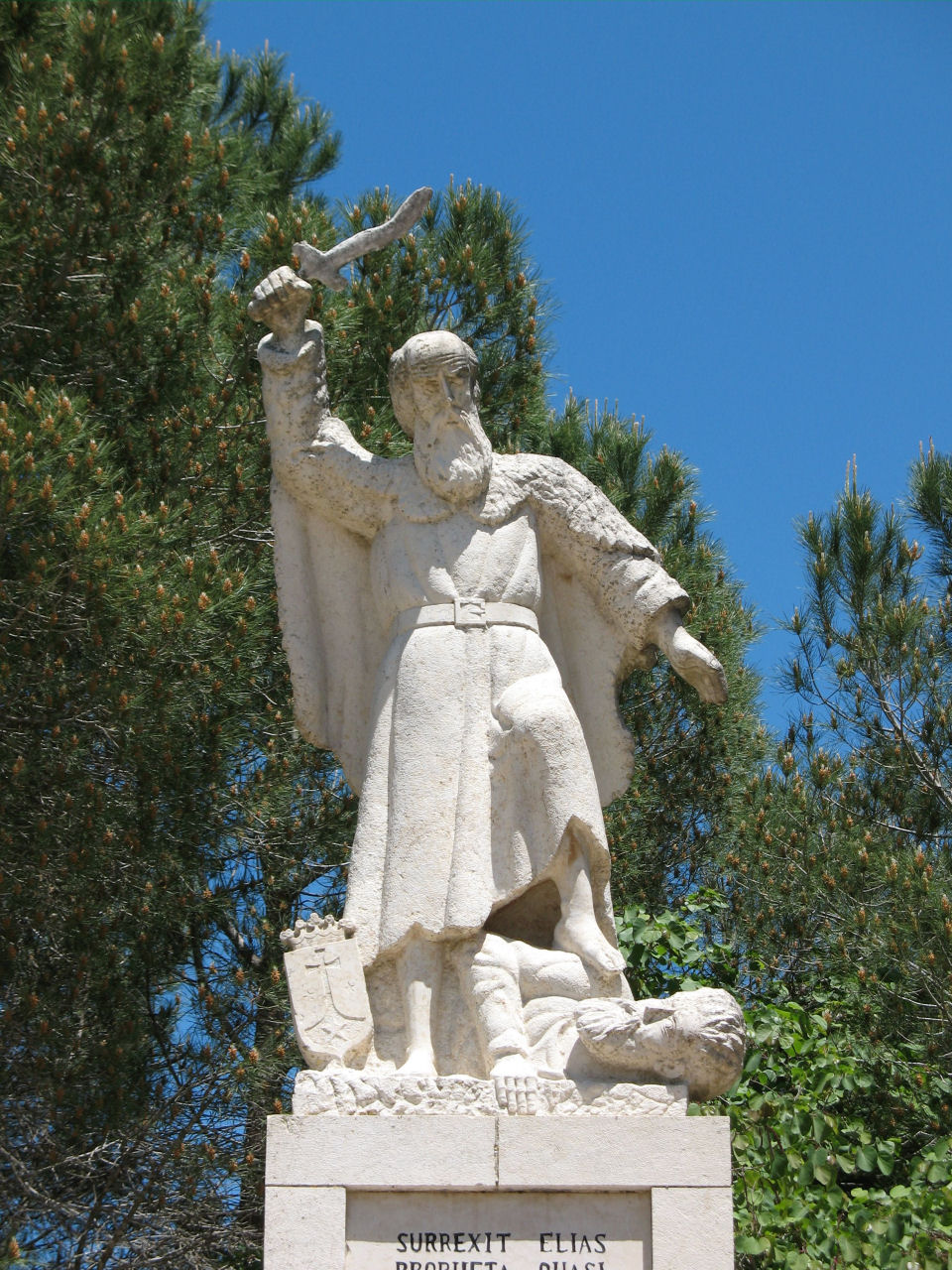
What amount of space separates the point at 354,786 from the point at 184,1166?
3.82 metres

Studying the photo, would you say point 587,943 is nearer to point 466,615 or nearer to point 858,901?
point 466,615

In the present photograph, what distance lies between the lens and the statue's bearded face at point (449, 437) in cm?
610

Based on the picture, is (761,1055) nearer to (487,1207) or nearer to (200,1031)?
(200,1031)

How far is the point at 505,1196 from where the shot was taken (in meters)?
5.16

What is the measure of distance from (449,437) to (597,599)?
0.69 metres

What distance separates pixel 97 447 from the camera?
9141 millimetres

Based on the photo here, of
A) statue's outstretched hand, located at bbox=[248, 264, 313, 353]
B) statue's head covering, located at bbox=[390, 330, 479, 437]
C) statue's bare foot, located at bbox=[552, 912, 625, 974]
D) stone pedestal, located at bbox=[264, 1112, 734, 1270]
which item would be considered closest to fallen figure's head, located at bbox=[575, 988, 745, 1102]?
stone pedestal, located at bbox=[264, 1112, 734, 1270]

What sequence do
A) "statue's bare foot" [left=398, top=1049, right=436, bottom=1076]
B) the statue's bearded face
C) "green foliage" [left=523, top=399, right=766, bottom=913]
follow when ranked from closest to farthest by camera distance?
"statue's bare foot" [left=398, top=1049, right=436, bottom=1076] < the statue's bearded face < "green foliage" [left=523, top=399, right=766, bottom=913]

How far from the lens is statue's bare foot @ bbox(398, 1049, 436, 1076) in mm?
5418

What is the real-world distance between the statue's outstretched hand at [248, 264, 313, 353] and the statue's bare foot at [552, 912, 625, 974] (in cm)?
195

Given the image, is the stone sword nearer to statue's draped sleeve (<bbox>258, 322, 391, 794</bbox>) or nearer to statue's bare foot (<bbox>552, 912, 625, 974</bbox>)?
statue's draped sleeve (<bbox>258, 322, 391, 794</bbox>)

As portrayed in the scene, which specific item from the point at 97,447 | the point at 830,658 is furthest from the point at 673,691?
the point at 97,447

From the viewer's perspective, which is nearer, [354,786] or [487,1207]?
[487,1207]

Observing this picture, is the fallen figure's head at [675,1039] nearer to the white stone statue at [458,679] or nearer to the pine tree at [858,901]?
the white stone statue at [458,679]
